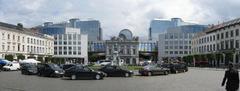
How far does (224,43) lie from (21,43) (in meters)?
58.4

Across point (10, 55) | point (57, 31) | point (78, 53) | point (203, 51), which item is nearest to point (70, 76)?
point (10, 55)

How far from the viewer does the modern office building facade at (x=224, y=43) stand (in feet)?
339

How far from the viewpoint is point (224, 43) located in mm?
113062

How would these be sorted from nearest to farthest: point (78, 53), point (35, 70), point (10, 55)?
point (35, 70) < point (10, 55) < point (78, 53)

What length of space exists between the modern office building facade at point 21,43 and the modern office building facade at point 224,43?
5372cm

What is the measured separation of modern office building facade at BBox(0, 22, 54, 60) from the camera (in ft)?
359

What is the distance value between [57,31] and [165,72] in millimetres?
145241

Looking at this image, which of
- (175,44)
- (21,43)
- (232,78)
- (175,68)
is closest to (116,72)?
(175,68)

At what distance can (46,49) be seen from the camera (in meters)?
149

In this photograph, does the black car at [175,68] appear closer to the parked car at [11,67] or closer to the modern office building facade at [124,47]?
the parked car at [11,67]

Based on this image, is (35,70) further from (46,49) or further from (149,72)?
(46,49)

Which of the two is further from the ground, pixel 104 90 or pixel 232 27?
pixel 232 27

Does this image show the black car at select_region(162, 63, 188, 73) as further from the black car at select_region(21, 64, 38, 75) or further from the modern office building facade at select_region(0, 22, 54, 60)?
the modern office building facade at select_region(0, 22, 54, 60)

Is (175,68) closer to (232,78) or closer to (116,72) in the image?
(116,72)
